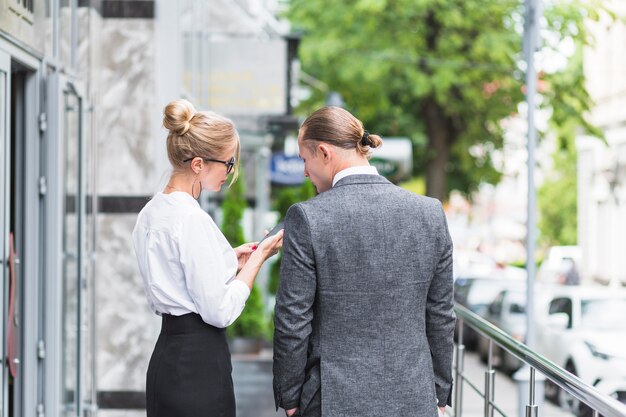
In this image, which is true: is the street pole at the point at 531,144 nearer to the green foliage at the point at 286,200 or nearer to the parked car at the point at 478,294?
the green foliage at the point at 286,200

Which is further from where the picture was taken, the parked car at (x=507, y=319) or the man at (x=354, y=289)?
the parked car at (x=507, y=319)

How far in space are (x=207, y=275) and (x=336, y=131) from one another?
0.59 metres

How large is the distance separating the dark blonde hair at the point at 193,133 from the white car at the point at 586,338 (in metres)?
7.22

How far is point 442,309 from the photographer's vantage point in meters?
3.30

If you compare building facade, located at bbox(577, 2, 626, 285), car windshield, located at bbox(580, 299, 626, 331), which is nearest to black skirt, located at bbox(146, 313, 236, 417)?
car windshield, located at bbox(580, 299, 626, 331)

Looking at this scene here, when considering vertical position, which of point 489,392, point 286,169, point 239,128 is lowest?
point 489,392

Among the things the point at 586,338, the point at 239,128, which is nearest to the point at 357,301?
the point at 586,338

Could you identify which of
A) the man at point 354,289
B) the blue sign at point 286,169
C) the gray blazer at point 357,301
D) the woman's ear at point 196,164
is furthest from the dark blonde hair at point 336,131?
the blue sign at point 286,169

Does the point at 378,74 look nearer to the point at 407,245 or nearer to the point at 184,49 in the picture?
the point at 184,49

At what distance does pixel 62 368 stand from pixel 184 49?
3.33m

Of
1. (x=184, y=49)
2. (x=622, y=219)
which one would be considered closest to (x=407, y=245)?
(x=184, y=49)

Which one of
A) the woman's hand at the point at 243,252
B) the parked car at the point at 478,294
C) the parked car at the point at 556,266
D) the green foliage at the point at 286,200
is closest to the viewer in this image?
the woman's hand at the point at 243,252

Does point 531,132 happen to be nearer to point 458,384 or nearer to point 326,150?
point 458,384

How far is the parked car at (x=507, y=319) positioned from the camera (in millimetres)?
16000
